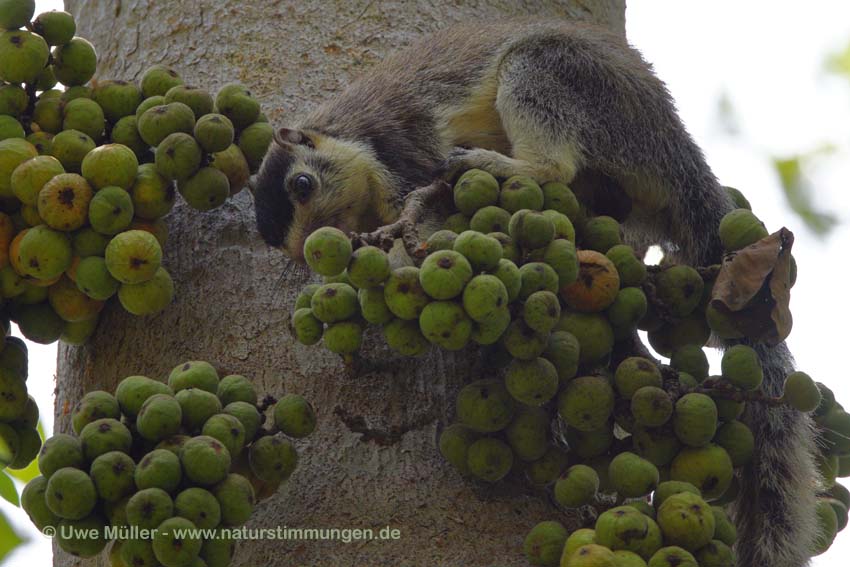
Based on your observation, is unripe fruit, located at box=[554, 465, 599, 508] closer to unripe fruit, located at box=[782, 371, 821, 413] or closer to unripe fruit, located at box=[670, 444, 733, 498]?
unripe fruit, located at box=[670, 444, 733, 498]

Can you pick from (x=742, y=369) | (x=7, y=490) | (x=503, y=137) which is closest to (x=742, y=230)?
(x=742, y=369)

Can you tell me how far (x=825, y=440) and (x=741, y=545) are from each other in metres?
0.31

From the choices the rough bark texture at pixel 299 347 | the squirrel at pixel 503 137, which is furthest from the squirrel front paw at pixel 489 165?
the rough bark texture at pixel 299 347

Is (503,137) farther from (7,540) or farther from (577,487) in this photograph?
(7,540)

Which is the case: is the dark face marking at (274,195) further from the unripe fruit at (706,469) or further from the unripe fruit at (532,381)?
the unripe fruit at (706,469)

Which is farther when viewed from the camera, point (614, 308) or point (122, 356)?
point (122, 356)

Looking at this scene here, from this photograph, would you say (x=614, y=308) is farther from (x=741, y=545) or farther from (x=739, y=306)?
(x=741, y=545)

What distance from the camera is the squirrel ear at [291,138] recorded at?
2.74 m

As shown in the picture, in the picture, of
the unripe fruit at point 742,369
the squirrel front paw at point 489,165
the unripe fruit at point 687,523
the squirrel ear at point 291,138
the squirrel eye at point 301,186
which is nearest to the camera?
the unripe fruit at point 687,523

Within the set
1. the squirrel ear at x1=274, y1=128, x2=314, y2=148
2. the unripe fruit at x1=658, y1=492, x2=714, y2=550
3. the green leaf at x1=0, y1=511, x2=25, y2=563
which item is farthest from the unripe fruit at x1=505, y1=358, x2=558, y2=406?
the green leaf at x1=0, y1=511, x2=25, y2=563

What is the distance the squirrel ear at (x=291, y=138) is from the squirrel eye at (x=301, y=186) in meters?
0.10

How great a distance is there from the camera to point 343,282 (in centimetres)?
186

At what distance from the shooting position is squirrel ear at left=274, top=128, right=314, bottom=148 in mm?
2745

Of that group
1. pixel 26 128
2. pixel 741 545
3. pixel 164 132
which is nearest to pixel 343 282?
pixel 164 132
